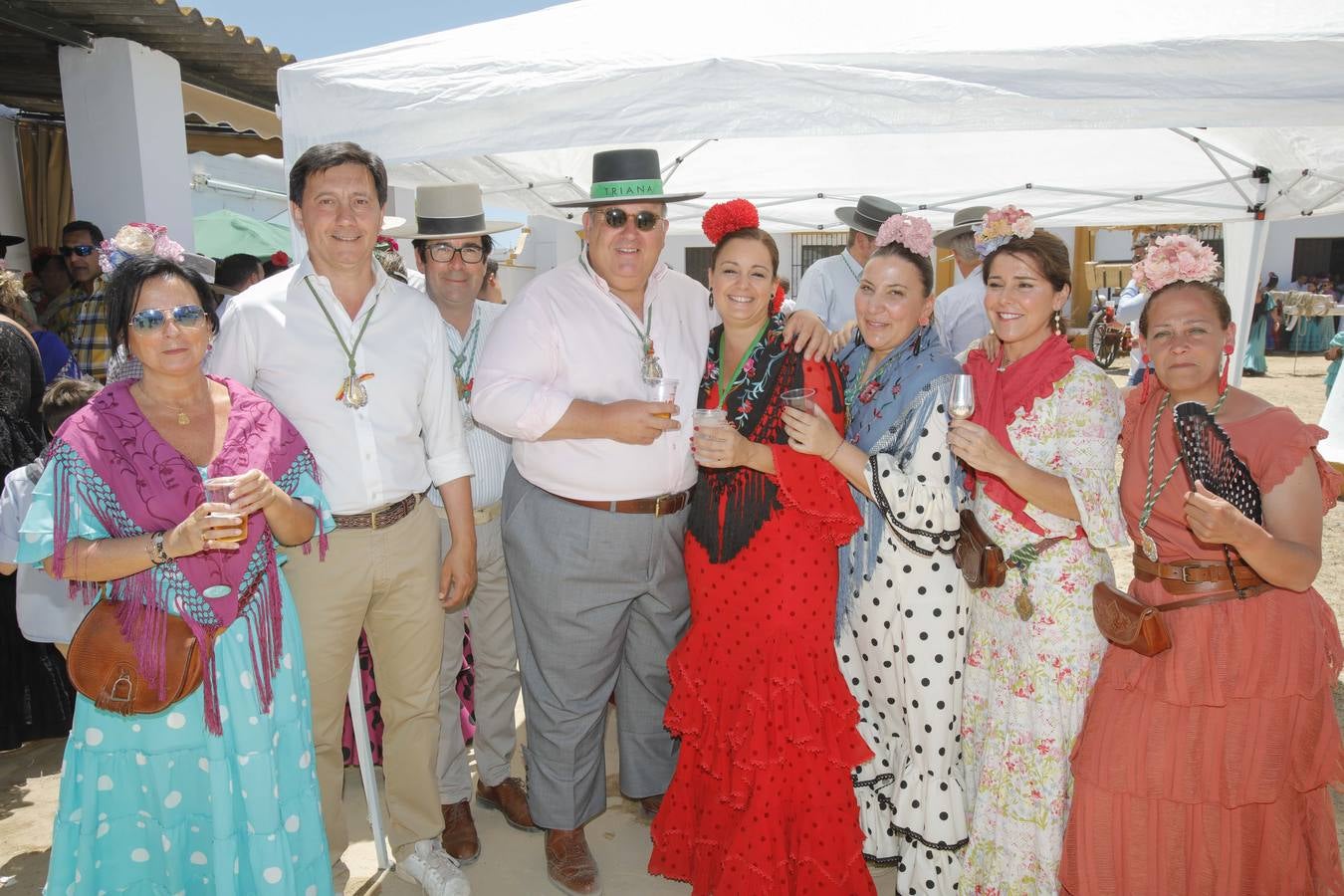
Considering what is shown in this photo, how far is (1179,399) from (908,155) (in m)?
4.59

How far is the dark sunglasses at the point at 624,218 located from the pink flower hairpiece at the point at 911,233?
2.58 feet

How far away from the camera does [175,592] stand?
7.52 feet

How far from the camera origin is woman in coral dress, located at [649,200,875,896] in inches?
110

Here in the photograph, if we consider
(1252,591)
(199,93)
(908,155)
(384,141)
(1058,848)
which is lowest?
(1058,848)

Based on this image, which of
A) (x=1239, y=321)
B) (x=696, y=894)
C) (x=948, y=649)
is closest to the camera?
(x=948, y=649)

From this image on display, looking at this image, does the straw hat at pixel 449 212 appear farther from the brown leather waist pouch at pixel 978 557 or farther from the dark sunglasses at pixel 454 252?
the brown leather waist pouch at pixel 978 557

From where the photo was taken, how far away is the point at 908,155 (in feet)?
21.6

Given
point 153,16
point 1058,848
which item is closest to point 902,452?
point 1058,848

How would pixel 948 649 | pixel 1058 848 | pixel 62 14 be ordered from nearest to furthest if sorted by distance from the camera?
pixel 1058 848 < pixel 948 649 < pixel 62 14

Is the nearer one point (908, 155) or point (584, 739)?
point (584, 739)

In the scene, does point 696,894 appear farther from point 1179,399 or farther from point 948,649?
point 1179,399

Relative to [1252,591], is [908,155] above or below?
above

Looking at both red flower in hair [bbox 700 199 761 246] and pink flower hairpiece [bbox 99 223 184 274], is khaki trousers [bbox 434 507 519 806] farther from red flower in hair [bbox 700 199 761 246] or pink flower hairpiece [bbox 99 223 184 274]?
red flower in hair [bbox 700 199 761 246]

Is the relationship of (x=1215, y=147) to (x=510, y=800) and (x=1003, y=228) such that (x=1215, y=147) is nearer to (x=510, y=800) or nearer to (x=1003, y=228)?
(x=1003, y=228)
